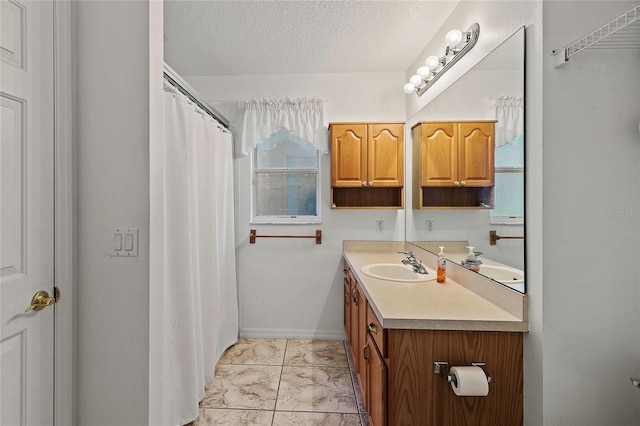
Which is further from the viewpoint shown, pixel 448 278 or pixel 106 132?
pixel 448 278

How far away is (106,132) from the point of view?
1.10 metres

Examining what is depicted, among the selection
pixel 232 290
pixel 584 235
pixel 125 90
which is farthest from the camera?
pixel 232 290

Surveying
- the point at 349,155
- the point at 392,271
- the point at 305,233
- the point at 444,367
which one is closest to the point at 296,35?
the point at 349,155

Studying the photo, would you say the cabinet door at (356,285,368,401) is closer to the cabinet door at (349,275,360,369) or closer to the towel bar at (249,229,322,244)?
the cabinet door at (349,275,360,369)

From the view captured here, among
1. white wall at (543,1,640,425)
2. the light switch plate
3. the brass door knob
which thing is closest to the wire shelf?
white wall at (543,1,640,425)

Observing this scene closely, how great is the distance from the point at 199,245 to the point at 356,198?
144cm

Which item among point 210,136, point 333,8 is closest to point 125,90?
point 210,136

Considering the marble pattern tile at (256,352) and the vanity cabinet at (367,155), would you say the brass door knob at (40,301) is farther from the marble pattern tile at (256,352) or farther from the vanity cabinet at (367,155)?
the vanity cabinet at (367,155)

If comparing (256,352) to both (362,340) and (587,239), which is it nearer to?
(362,340)

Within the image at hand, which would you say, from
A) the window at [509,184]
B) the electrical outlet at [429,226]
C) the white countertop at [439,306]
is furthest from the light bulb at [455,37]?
the white countertop at [439,306]

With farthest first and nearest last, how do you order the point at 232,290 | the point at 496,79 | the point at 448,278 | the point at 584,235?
the point at 232,290 < the point at 448,278 < the point at 496,79 < the point at 584,235

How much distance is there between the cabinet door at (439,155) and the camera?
2058mm

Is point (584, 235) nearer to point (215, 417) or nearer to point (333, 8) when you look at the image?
point (333, 8)

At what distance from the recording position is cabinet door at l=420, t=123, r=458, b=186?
6.75ft
